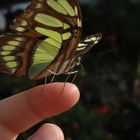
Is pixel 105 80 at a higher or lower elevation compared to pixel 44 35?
lower

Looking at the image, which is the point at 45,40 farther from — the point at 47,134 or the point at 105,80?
the point at 105,80

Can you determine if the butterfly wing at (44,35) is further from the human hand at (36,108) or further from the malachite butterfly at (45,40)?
the human hand at (36,108)

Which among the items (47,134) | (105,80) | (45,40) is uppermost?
(45,40)

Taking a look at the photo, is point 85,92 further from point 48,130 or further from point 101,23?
point 48,130

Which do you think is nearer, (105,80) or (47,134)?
(47,134)

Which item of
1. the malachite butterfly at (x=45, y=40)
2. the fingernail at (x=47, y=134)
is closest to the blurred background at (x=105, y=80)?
the malachite butterfly at (x=45, y=40)

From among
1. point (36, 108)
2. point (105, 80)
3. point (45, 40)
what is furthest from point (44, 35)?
point (105, 80)
